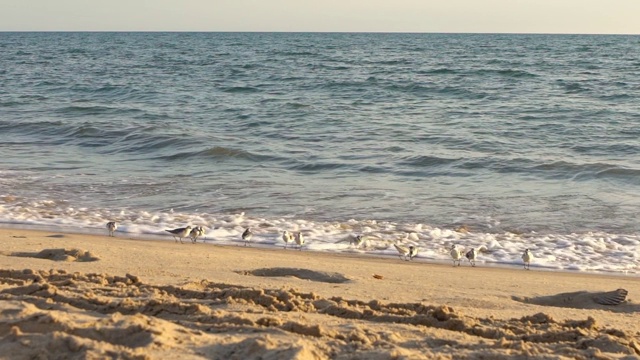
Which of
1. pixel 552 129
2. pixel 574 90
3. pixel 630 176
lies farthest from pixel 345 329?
pixel 574 90

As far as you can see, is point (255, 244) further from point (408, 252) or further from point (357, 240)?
point (408, 252)

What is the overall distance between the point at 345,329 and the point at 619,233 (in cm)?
561

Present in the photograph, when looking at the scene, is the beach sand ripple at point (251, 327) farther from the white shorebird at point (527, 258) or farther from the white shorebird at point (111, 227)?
the white shorebird at point (111, 227)

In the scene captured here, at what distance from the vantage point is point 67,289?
16.7 ft

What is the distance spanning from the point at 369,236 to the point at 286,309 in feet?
13.4

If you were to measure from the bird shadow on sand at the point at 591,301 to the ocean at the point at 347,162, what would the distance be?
1.71m

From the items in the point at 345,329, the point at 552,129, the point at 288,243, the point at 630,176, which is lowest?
the point at 345,329

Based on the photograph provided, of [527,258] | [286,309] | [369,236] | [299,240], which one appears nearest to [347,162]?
[369,236]

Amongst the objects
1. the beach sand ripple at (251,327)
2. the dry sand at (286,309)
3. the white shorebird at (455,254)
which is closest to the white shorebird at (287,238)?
the dry sand at (286,309)

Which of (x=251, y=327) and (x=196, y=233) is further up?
(x=196, y=233)

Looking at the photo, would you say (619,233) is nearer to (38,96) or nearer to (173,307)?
(173,307)

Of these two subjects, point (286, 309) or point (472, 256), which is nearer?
point (286, 309)

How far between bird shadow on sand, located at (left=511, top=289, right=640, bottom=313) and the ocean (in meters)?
1.71

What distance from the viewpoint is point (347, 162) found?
13.7m
